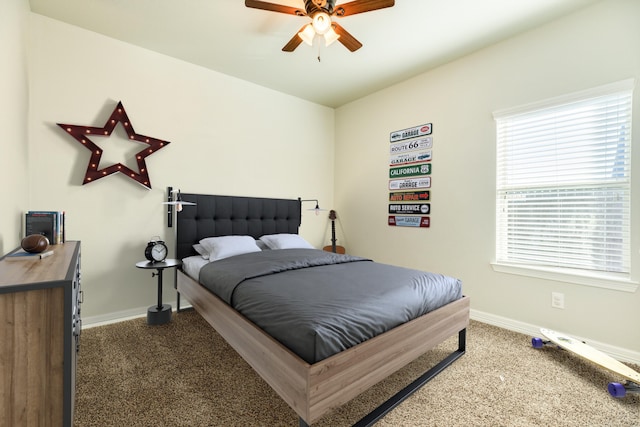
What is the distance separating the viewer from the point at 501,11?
2.23 m

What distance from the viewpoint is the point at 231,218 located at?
3.31 meters

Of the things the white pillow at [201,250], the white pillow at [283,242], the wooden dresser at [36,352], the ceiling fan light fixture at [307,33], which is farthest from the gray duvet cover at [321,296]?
the ceiling fan light fixture at [307,33]

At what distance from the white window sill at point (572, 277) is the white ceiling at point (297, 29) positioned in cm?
210

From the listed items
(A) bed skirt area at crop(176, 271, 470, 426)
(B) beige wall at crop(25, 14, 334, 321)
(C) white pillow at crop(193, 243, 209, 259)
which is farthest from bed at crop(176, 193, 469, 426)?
(B) beige wall at crop(25, 14, 334, 321)

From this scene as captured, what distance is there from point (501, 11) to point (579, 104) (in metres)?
0.98

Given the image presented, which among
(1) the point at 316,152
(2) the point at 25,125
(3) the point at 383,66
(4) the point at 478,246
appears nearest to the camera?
(2) the point at 25,125

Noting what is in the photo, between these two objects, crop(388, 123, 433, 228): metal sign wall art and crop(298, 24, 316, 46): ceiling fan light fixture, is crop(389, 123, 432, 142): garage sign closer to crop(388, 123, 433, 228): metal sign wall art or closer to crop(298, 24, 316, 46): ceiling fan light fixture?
crop(388, 123, 433, 228): metal sign wall art

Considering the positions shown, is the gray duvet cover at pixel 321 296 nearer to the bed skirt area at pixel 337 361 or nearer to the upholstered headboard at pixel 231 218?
the bed skirt area at pixel 337 361

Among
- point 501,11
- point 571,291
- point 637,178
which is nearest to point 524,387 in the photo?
point 571,291

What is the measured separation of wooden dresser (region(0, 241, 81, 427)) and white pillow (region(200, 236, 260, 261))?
5.43ft

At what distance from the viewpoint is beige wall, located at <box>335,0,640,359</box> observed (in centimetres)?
211

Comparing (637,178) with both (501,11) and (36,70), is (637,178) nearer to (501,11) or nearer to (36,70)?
(501,11)

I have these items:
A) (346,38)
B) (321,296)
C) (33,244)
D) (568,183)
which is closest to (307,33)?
(346,38)

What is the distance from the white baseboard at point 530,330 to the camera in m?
2.03
